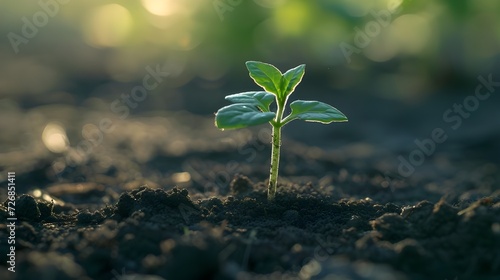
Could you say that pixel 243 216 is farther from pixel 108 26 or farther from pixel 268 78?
pixel 108 26

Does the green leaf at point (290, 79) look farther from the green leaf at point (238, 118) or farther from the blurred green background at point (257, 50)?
the blurred green background at point (257, 50)

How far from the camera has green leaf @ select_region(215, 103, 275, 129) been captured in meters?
2.14

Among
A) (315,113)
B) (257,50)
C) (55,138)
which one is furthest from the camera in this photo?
(257,50)

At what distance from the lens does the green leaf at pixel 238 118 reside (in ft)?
7.04

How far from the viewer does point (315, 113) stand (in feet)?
7.92

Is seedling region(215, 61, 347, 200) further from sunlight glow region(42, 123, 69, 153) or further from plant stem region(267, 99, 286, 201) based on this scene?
sunlight glow region(42, 123, 69, 153)

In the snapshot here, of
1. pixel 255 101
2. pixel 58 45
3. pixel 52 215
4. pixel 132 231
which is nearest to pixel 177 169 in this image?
pixel 52 215

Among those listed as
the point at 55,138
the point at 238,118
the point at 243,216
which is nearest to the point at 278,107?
the point at 238,118

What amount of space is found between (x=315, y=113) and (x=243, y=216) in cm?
51

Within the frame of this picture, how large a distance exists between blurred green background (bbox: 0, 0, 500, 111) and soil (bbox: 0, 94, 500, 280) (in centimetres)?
240

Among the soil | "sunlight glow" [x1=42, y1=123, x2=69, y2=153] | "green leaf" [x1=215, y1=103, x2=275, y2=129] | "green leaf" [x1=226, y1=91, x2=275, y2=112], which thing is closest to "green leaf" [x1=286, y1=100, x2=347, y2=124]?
"green leaf" [x1=226, y1=91, x2=275, y2=112]

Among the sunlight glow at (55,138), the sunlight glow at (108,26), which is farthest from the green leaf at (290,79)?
the sunlight glow at (108,26)

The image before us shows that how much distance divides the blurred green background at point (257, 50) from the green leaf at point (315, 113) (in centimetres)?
371

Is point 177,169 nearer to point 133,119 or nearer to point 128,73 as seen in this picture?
point 133,119
